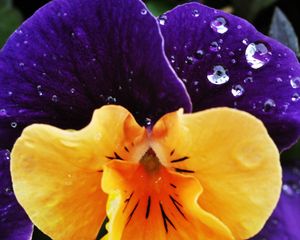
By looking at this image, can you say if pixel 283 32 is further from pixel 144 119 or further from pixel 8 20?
pixel 8 20

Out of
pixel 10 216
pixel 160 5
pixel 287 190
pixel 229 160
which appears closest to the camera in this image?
pixel 229 160

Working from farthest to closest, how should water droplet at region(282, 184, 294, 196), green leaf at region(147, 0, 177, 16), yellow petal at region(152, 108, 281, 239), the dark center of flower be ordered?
green leaf at region(147, 0, 177, 16) → water droplet at region(282, 184, 294, 196) → the dark center of flower → yellow petal at region(152, 108, 281, 239)

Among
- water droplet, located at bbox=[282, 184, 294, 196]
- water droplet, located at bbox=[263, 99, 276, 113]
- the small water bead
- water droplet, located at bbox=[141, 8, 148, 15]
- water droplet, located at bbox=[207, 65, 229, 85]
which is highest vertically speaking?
water droplet, located at bbox=[141, 8, 148, 15]

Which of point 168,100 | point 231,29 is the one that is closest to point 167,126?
point 168,100

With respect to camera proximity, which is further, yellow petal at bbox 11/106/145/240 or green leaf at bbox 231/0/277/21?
green leaf at bbox 231/0/277/21

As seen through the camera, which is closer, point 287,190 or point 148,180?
point 148,180

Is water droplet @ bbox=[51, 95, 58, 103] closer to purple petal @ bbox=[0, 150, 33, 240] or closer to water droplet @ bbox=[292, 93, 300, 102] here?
purple petal @ bbox=[0, 150, 33, 240]

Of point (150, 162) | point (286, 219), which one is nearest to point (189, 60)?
point (150, 162)

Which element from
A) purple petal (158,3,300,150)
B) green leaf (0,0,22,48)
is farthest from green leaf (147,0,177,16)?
purple petal (158,3,300,150)
